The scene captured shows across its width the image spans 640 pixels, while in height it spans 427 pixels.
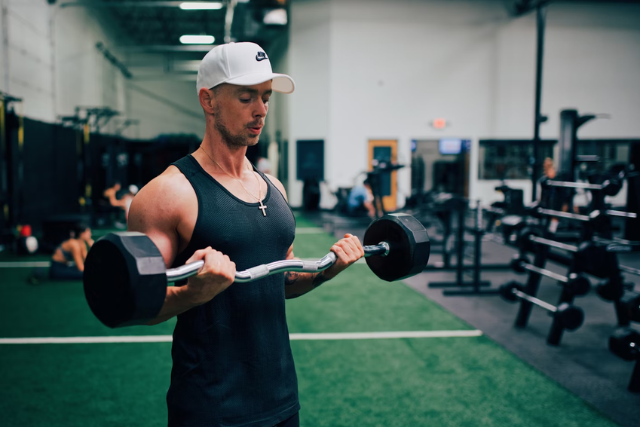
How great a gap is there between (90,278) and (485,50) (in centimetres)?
1247

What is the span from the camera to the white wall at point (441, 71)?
1170cm

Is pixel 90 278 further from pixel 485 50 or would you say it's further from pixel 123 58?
pixel 123 58

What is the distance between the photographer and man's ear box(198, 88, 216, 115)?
122 centimetres

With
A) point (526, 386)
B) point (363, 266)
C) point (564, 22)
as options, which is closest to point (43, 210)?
point (363, 266)

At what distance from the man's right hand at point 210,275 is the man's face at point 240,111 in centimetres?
37

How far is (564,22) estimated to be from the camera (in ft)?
39.9

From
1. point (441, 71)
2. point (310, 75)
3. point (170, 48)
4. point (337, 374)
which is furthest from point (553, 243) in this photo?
point (170, 48)

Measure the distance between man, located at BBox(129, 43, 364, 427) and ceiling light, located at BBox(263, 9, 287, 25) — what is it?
8595 mm

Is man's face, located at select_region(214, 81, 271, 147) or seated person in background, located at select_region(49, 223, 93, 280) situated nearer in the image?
man's face, located at select_region(214, 81, 271, 147)

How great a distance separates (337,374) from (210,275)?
87.8 inches

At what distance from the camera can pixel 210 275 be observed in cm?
96

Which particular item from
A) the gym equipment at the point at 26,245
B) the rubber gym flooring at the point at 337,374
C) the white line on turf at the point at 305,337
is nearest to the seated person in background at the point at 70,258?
the rubber gym flooring at the point at 337,374

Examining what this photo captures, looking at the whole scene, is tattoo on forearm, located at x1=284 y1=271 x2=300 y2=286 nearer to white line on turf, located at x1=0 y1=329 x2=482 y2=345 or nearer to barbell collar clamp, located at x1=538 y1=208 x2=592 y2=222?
white line on turf, located at x1=0 y1=329 x2=482 y2=345

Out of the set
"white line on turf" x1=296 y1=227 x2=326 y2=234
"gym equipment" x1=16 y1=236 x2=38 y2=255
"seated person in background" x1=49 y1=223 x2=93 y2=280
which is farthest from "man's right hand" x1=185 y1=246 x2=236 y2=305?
"white line on turf" x1=296 y1=227 x2=326 y2=234
